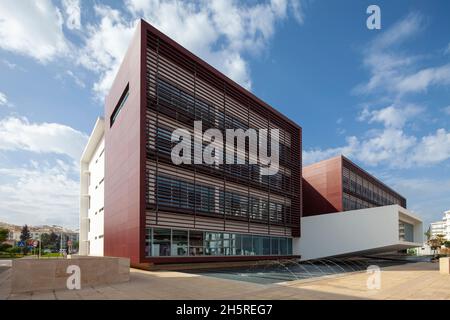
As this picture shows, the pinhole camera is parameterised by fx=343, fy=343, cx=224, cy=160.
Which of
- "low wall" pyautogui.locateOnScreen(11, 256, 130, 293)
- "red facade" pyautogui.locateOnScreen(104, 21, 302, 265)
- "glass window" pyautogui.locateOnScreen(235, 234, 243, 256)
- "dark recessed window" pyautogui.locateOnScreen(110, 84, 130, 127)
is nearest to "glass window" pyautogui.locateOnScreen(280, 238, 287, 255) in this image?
"red facade" pyautogui.locateOnScreen(104, 21, 302, 265)

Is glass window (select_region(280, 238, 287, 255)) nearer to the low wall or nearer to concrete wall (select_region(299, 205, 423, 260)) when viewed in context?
concrete wall (select_region(299, 205, 423, 260))

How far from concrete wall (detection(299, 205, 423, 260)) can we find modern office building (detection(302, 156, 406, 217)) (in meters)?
8.04

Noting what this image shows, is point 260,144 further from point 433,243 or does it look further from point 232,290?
point 433,243

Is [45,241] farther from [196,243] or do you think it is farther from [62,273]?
[62,273]

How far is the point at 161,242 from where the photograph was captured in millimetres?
21250

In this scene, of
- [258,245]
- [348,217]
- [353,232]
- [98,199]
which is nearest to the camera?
[353,232]

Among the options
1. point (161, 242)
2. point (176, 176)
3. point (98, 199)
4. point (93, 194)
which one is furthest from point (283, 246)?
point (93, 194)

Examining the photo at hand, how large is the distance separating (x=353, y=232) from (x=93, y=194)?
97.7 ft

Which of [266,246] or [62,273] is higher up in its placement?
[62,273]

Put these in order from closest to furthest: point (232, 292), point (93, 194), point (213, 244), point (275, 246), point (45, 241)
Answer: point (232, 292) < point (213, 244) < point (275, 246) < point (93, 194) < point (45, 241)

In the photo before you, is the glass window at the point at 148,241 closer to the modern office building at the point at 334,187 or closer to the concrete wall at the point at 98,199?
the concrete wall at the point at 98,199

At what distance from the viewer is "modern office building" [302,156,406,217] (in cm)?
4209
